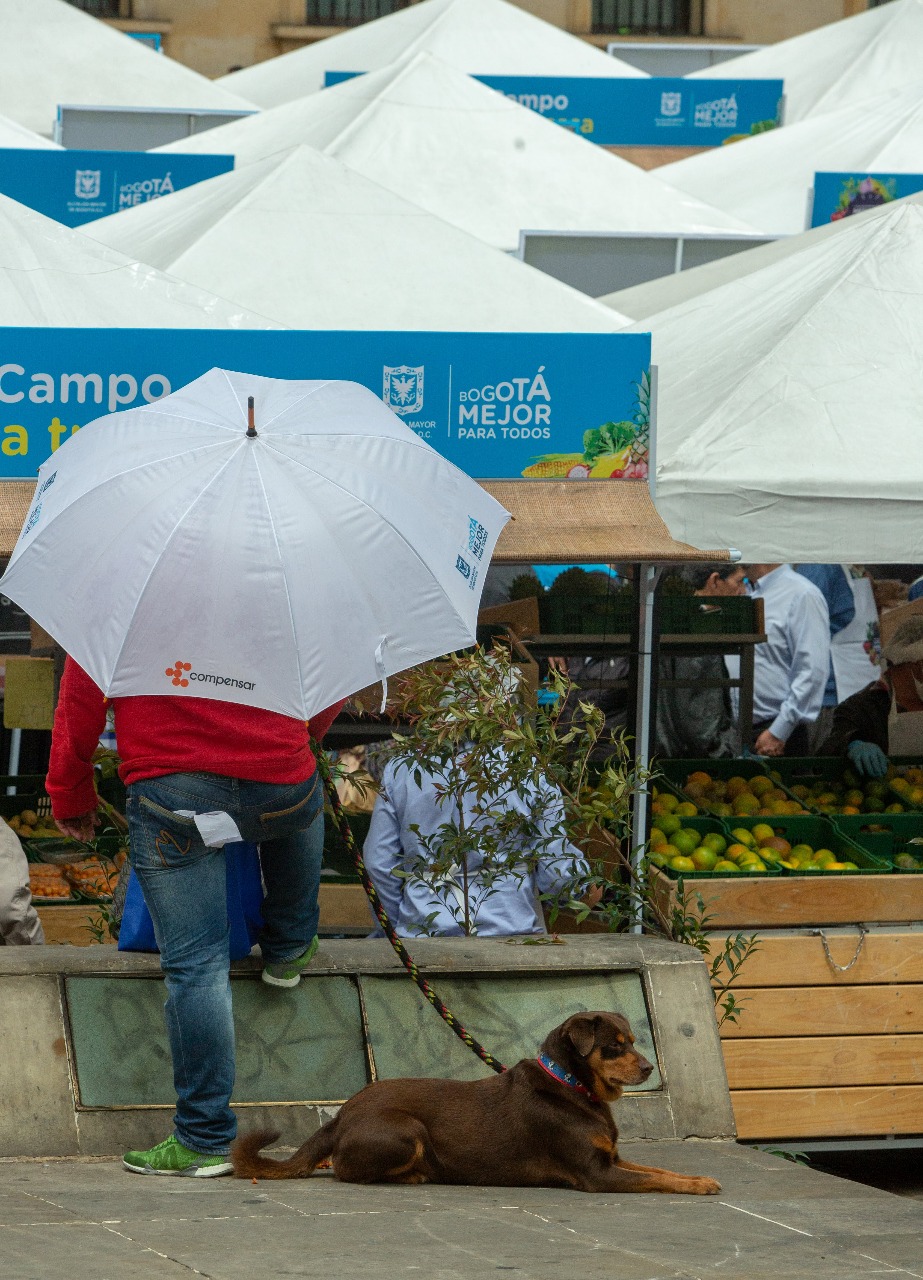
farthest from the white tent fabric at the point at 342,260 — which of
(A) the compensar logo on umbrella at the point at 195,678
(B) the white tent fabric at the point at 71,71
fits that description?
(B) the white tent fabric at the point at 71,71

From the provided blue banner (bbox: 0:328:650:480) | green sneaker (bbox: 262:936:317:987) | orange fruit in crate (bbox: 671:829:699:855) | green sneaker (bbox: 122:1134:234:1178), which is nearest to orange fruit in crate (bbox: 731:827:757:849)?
orange fruit in crate (bbox: 671:829:699:855)

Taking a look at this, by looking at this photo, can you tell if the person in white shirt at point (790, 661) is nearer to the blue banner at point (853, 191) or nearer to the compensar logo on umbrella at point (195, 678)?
the blue banner at point (853, 191)

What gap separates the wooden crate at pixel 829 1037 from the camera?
5.91 m

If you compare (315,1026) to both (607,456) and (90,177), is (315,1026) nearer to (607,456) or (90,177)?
(607,456)

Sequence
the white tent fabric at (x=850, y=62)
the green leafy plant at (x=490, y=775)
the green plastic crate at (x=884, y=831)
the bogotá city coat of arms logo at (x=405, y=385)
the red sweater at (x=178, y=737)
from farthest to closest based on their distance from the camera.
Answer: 1. the white tent fabric at (x=850, y=62)
2. the green plastic crate at (x=884, y=831)
3. the bogotá city coat of arms logo at (x=405, y=385)
4. the green leafy plant at (x=490, y=775)
5. the red sweater at (x=178, y=737)

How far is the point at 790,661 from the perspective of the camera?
9.05 m

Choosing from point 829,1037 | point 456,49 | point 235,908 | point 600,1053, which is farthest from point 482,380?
point 456,49

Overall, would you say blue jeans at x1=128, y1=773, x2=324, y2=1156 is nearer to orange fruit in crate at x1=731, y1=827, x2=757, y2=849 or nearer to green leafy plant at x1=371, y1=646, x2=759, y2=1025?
green leafy plant at x1=371, y1=646, x2=759, y2=1025

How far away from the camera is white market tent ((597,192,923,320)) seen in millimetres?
7668

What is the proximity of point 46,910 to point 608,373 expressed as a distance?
108 inches

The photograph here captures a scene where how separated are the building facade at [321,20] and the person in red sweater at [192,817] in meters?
22.8

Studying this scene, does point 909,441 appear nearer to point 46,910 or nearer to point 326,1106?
point 326,1106

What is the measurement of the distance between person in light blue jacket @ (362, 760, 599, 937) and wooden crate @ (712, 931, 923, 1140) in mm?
1053

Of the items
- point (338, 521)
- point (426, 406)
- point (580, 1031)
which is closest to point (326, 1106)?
point (580, 1031)
